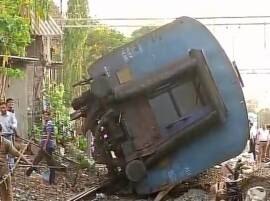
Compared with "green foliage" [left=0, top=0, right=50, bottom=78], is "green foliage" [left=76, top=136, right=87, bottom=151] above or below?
below

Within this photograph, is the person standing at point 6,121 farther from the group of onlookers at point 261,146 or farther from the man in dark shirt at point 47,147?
the group of onlookers at point 261,146

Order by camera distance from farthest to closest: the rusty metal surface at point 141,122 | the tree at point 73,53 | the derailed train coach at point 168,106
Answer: the tree at point 73,53
the rusty metal surface at point 141,122
the derailed train coach at point 168,106

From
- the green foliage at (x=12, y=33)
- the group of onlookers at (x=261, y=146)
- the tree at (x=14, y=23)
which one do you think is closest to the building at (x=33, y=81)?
the tree at (x=14, y=23)

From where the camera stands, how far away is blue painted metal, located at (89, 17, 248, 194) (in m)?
9.42

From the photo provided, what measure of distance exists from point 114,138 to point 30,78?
14.0 meters

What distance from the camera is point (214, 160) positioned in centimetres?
948

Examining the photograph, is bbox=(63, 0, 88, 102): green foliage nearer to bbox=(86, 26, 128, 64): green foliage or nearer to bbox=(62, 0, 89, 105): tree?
bbox=(62, 0, 89, 105): tree

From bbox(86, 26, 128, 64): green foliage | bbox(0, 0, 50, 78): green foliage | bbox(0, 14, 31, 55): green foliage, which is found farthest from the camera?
bbox(86, 26, 128, 64): green foliage

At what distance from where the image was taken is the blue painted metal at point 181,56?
942 cm

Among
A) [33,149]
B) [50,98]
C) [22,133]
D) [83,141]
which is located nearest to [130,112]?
[33,149]

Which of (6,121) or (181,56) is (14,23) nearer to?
(6,121)

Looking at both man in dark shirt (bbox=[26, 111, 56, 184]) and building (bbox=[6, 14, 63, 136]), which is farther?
building (bbox=[6, 14, 63, 136])

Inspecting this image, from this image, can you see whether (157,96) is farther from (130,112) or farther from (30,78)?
(30,78)

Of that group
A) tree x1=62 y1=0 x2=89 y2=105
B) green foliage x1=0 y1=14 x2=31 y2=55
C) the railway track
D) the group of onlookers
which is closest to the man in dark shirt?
the railway track
